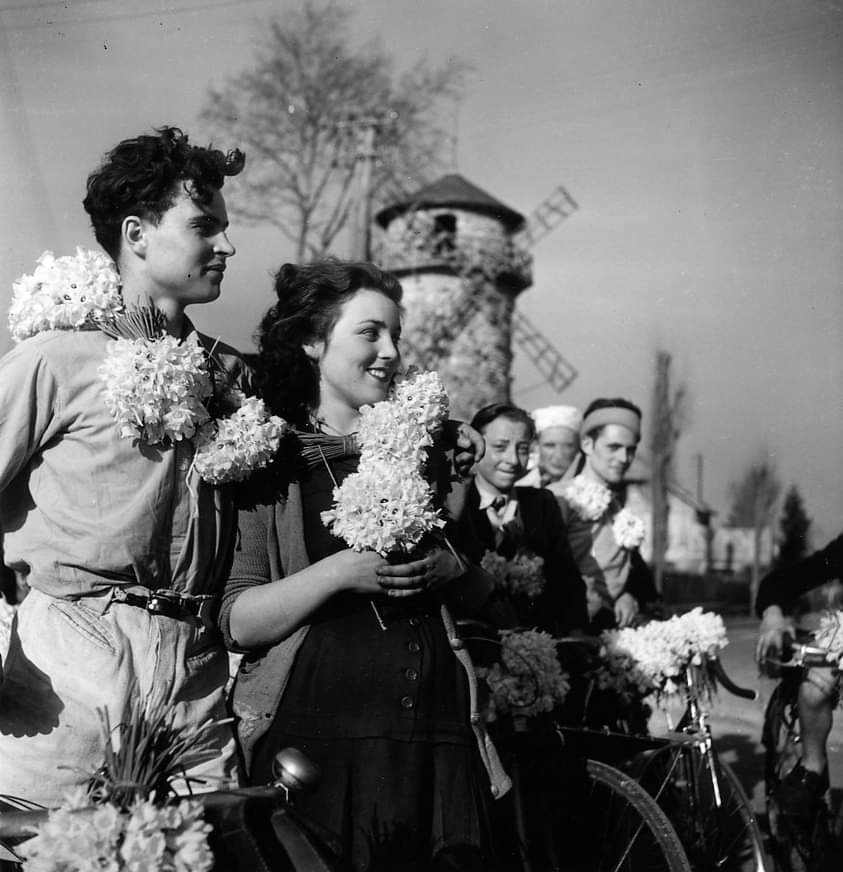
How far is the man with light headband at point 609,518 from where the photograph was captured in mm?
6082

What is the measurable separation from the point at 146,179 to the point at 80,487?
827 millimetres

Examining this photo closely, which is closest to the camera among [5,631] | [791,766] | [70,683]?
[70,683]

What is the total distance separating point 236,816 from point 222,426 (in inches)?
42.4

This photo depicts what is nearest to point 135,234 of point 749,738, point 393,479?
point 393,479

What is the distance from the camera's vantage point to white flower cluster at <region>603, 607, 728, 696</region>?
4756 mm

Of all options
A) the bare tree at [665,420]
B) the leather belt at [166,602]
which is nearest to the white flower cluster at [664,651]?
the leather belt at [166,602]

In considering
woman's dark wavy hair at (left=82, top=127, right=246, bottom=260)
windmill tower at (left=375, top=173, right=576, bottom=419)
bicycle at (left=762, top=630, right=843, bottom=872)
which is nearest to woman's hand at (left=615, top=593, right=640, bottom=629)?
bicycle at (left=762, top=630, right=843, bottom=872)

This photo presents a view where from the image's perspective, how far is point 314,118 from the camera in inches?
597

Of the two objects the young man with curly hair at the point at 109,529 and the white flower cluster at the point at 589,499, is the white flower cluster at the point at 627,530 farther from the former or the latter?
the young man with curly hair at the point at 109,529

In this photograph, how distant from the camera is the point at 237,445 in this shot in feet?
9.14

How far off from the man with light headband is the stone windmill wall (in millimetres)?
16643

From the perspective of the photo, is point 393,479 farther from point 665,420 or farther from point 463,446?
point 665,420

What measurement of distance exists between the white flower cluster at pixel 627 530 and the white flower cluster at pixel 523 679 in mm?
2122

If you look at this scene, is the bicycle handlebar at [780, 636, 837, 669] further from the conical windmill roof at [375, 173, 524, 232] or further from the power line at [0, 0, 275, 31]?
the conical windmill roof at [375, 173, 524, 232]
